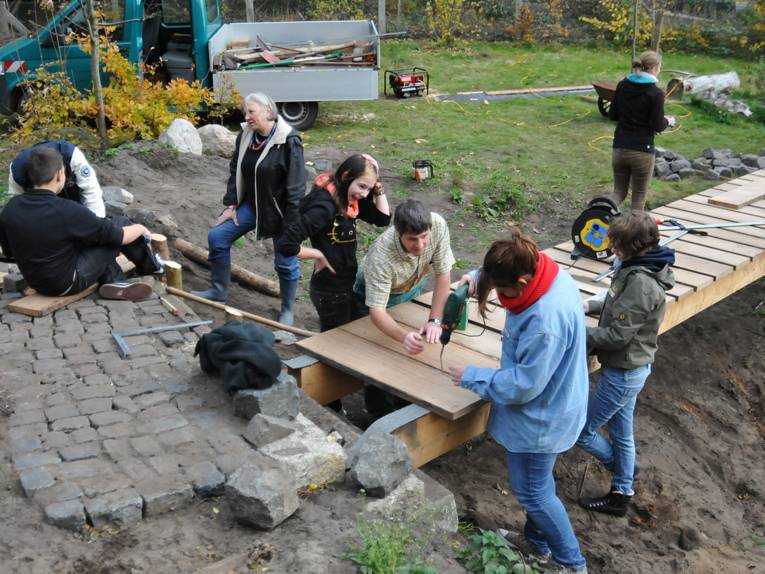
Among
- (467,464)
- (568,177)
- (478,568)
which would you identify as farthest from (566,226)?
(478,568)

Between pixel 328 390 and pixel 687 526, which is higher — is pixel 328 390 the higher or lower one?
the higher one

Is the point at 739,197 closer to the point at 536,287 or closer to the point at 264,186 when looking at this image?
the point at 264,186

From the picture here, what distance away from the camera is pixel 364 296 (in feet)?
16.5

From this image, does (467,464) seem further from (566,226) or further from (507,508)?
(566,226)

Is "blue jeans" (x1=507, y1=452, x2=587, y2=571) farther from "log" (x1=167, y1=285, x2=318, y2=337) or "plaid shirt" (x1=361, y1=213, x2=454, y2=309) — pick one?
"log" (x1=167, y1=285, x2=318, y2=337)

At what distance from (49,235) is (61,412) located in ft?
4.82

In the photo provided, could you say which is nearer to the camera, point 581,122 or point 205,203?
point 205,203

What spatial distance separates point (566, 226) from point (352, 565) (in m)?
6.70

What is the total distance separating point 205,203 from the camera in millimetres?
8328

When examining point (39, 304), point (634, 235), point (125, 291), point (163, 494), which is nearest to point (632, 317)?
point (634, 235)

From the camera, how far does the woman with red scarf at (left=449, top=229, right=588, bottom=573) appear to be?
3.37m

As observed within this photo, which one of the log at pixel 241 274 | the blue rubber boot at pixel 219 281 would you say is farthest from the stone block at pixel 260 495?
the log at pixel 241 274

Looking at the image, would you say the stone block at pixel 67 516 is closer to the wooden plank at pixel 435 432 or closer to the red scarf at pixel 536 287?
the wooden plank at pixel 435 432

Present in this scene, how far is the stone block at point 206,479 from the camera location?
354cm
